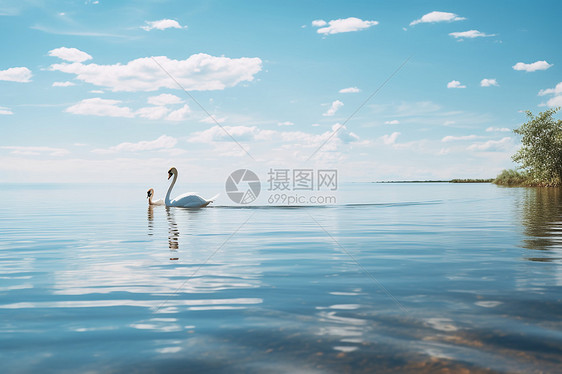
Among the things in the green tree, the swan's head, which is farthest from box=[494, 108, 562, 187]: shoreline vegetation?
the swan's head

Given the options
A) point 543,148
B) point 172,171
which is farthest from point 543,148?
point 172,171

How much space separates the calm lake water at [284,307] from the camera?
15.5 ft

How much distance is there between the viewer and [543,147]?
79.6 metres

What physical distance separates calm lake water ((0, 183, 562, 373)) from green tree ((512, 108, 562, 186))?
248ft

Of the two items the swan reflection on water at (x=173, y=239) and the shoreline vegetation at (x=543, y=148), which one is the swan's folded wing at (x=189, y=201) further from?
the shoreline vegetation at (x=543, y=148)

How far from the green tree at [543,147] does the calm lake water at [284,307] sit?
75452 mm

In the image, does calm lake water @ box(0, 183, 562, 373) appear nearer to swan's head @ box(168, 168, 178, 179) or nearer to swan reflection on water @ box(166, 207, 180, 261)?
swan reflection on water @ box(166, 207, 180, 261)

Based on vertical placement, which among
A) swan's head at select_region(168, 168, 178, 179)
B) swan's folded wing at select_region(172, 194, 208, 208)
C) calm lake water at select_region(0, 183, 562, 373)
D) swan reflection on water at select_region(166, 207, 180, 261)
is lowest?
calm lake water at select_region(0, 183, 562, 373)

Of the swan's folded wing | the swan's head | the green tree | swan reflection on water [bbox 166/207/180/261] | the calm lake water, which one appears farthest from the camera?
the green tree

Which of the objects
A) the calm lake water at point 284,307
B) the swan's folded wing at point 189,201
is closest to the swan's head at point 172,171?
the swan's folded wing at point 189,201

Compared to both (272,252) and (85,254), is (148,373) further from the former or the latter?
(85,254)

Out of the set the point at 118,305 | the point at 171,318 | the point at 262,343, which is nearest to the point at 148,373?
the point at 262,343

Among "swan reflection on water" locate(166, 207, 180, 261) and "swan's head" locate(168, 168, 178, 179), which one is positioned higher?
"swan's head" locate(168, 168, 178, 179)

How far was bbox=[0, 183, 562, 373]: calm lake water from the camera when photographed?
15.5 feet
